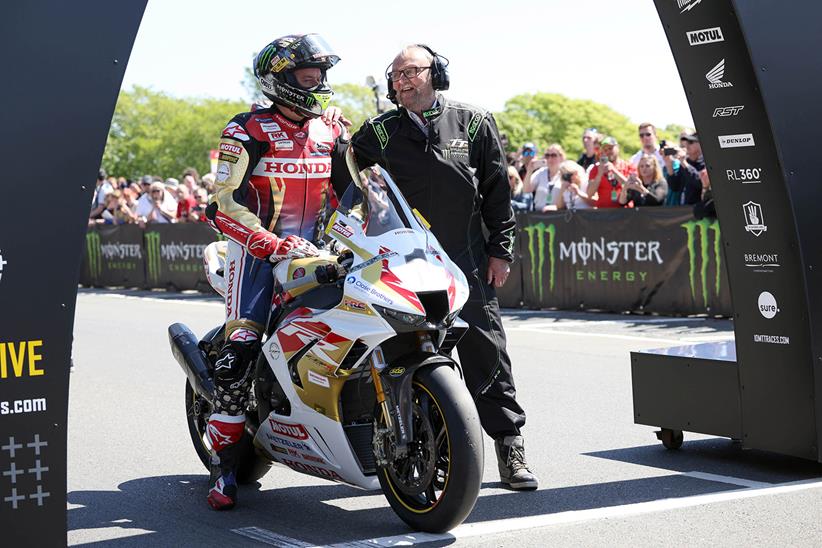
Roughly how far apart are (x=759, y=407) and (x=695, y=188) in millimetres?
8837

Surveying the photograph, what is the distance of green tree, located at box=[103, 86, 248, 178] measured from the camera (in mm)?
99812

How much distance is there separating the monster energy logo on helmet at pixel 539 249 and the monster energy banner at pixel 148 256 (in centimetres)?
733

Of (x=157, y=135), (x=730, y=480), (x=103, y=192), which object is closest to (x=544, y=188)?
(x=730, y=480)

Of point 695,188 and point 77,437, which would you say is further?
point 695,188

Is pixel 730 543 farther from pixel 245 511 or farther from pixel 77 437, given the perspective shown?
pixel 77 437

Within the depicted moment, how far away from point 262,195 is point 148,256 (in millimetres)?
19675

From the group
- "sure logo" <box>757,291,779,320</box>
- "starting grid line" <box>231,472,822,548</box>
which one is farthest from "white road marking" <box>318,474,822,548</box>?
"sure logo" <box>757,291,779,320</box>

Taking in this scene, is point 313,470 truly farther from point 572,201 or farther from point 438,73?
point 572,201

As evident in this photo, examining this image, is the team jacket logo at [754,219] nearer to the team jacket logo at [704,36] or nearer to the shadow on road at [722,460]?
the team jacket logo at [704,36]

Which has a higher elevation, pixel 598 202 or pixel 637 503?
pixel 598 202

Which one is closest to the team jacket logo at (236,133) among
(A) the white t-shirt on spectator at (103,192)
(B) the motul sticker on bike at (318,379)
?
(B) the motul sticker on bike at (318,379)

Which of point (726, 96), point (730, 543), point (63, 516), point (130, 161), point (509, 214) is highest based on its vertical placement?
point (130, 161)

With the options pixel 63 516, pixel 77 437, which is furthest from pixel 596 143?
pixel 63 516

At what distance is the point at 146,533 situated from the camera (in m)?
5.61
